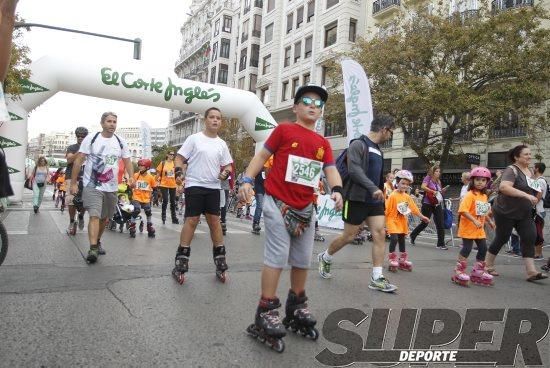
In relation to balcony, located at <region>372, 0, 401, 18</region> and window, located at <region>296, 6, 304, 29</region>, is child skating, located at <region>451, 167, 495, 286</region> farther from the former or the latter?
window, located at <region>296, 6, 304, 29</region>

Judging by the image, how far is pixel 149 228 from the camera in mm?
9062

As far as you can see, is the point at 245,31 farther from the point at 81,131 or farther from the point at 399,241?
the point at 399,241

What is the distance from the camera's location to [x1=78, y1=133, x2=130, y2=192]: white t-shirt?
240 inches

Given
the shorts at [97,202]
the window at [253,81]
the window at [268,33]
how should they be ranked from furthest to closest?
the window at [253,81] → the window at [268,33] → the shorts at [97,202]

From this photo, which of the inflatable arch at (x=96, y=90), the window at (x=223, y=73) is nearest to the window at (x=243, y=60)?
the window at (x=223, y=73)

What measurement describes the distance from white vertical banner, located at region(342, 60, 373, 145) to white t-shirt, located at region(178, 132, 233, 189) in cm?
739

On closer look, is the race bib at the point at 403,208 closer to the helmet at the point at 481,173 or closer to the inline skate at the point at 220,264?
the helmet at the point at 481,173

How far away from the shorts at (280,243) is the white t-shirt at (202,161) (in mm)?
1996

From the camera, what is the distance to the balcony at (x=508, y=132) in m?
24.1

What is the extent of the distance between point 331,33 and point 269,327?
115ft

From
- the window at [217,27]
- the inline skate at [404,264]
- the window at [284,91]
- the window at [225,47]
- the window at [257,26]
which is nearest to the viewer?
the inline skate at [404,264]

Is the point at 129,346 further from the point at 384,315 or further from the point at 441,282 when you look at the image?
the point at 441,282

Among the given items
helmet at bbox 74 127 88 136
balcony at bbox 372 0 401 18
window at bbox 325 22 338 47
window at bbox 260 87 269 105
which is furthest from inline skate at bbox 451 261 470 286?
window at bbox 260 87 269 105

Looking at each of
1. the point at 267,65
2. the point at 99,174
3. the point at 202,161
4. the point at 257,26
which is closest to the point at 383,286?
the point at 202,161
